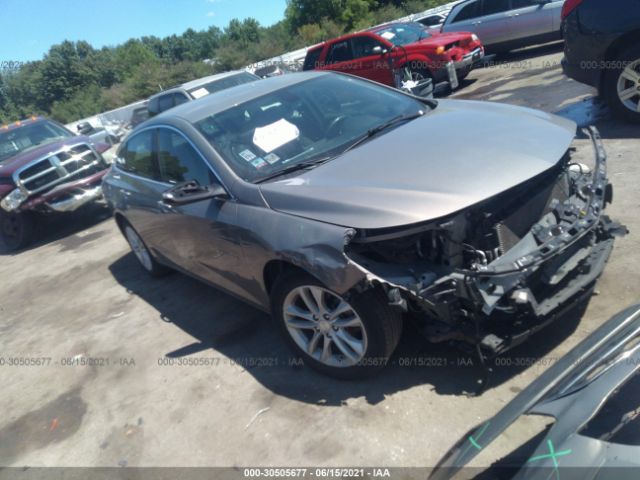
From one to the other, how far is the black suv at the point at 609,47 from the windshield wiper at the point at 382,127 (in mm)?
3099

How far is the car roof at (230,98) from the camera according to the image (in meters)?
4.00

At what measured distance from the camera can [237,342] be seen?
13.3 feet

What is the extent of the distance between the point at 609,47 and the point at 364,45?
662 centimetres

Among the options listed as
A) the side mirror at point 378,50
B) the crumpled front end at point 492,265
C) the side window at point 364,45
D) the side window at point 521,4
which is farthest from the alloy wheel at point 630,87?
the side window at point 521,4

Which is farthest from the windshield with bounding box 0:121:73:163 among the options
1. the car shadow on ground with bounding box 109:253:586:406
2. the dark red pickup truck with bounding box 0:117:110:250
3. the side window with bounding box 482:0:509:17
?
the side window with bounding box 482:0:509:17

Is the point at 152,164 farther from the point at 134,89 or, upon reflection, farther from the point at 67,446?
the point at 134,89

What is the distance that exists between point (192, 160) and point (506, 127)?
221cm

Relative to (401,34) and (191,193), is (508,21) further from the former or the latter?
(191,193)

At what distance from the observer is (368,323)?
283cm

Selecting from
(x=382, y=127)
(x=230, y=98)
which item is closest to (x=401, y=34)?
(x=230, y=98)

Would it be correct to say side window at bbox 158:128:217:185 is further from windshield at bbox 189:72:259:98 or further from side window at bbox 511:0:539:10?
side window at bbox 511:0:539:10

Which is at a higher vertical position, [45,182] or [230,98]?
[230,98]

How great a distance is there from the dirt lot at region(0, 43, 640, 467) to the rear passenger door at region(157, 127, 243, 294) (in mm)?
568

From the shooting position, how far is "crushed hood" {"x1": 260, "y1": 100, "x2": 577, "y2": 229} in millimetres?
2676
